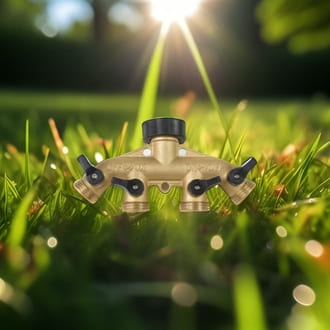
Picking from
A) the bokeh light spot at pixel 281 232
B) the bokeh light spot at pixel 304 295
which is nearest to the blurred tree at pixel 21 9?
the bokeh light spot at pixel 281 232

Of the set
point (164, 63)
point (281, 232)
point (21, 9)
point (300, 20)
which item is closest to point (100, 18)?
point (21, 9)

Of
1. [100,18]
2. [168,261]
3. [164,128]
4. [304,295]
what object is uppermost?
[100,18]

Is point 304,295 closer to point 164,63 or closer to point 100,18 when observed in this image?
point 164,63

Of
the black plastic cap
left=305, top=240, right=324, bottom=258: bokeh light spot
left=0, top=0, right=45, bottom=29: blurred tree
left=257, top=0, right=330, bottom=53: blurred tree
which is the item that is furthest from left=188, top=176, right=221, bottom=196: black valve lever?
left=0, top=0, right=45, bottom=29: blurred tree

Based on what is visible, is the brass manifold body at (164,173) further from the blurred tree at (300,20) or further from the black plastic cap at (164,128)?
the blurred tree at (300,20)

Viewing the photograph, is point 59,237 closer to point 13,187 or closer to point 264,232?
point 13,187

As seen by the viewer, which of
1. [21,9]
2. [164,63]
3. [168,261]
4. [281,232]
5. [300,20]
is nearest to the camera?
[168,261]

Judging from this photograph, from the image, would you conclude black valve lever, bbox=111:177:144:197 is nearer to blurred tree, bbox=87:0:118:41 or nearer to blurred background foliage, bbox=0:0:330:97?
blurred background foliage, bbox=0:0:330:97
